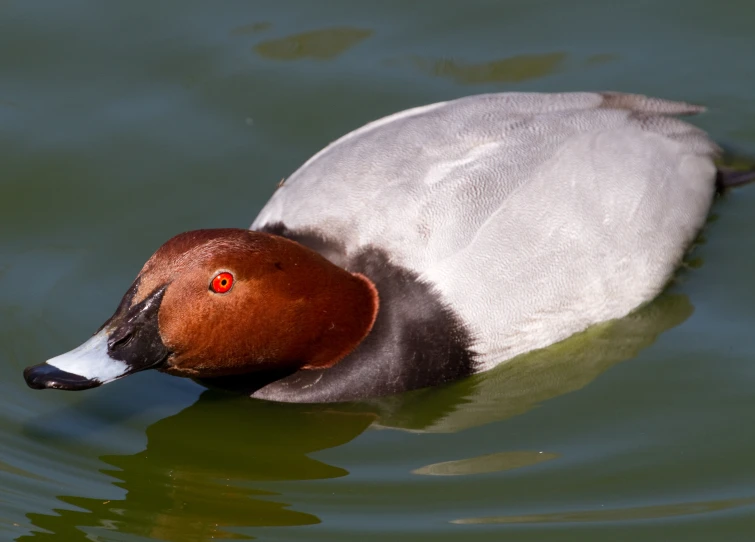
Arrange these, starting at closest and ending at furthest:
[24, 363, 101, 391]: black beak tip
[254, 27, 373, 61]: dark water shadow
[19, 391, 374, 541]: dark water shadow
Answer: [24, 363, 101, 391]: black beak tip
[19, 391, 374, 541]: dark water shadow
[254, 27, 373, 61]: dark water shadow

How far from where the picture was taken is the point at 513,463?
5016mm

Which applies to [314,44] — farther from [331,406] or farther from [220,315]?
[220,315]

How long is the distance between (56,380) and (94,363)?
0.17m

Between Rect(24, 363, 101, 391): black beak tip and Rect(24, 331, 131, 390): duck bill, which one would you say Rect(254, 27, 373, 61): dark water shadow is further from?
Rect(24, 363, 101, 391): black beak tip

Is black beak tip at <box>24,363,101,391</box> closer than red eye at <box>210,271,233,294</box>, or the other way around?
black beak tip at <box>24,363,101,391</box>

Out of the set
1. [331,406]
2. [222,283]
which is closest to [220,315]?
[222,283]

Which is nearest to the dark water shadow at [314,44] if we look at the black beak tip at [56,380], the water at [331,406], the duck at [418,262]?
the water at [331,406]

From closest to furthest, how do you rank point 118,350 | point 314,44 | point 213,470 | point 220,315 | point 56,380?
point 56,380, point 118,350, point 220,315, point 213,470, point 314,44

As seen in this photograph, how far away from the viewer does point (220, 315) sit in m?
4.86

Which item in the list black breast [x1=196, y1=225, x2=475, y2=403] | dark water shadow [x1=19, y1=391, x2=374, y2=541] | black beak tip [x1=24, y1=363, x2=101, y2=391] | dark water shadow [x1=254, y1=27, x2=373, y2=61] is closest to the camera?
black beak tip [x1=24, y1=363, x2=101, y2=391]

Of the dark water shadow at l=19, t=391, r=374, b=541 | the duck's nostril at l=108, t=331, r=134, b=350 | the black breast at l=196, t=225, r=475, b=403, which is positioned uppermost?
the duck's nostril at l=108, t=331, r=134, b=350

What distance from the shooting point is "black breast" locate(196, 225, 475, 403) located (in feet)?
17.4

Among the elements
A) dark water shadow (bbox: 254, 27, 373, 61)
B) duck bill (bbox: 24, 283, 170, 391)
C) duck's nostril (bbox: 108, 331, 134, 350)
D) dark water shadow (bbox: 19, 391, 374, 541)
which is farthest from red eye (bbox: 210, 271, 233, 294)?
dark water shadow (bbox: 254, 27, 373, 61)

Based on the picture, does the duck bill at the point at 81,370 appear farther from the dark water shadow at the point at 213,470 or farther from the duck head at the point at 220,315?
the dark water shadow at the point at 213,470
